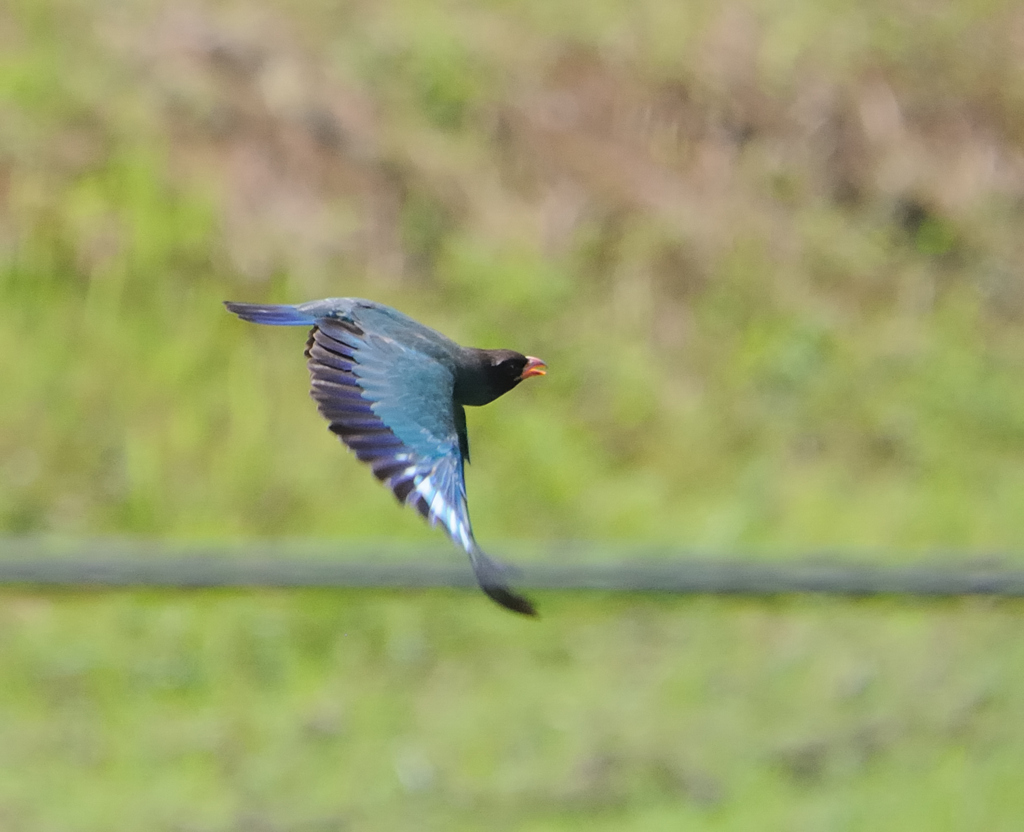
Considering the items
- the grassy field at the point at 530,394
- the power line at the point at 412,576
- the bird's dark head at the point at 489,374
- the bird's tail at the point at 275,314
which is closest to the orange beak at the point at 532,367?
the bird's dark head at the point at 489,374

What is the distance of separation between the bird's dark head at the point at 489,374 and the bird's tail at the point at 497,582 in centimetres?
20

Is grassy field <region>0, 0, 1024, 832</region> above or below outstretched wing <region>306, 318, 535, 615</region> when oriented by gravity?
below

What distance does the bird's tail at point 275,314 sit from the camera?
1881mm

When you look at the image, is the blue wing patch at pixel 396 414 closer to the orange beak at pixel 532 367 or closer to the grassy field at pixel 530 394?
the orange beak at pixel 532 367

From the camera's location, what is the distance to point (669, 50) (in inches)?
379

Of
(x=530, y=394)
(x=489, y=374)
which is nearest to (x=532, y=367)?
(x=489, y=374)

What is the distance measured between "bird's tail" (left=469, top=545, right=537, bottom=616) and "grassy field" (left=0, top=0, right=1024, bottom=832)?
17.3ft

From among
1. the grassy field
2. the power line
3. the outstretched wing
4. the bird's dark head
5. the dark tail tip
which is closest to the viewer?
the dark tail tip

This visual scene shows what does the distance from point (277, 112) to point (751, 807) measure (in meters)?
3.92

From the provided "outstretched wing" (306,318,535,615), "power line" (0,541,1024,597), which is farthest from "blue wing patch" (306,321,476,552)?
"power line" (0,541,1024,597)

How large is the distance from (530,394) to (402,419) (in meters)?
6.24

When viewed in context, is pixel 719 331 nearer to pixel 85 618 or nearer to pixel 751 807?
pixel 751 807

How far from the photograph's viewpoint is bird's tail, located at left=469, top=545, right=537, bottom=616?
1.43 m

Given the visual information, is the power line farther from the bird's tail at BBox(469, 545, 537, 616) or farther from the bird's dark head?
the bird's tail at BBox(469, 545, 537, 616)
